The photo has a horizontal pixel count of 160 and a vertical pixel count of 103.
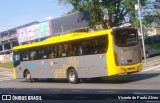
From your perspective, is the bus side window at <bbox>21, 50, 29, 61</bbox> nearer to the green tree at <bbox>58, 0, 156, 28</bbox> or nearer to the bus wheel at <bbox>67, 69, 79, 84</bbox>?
the bus wheel at <bbox>67, 69, 79, 84</bbox>

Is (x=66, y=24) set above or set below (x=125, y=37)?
above

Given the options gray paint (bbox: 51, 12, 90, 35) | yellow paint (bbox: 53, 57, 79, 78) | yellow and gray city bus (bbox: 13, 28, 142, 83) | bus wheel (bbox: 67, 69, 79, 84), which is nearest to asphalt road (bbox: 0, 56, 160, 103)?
bus wheel (bbox: 67, 69, 79, 84)

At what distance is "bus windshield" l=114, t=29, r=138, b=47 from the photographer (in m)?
19.7

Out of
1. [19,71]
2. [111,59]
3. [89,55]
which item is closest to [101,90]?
[111,59]

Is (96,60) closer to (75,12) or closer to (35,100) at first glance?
(35,100)

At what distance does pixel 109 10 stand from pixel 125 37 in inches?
1048

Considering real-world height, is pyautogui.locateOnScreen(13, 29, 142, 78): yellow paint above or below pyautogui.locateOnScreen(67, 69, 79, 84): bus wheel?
above

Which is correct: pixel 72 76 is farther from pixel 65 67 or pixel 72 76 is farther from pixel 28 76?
pixel 28 76

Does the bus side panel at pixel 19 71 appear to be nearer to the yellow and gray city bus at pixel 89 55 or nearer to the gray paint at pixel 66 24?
the yellow and gray city bus at pixel 89 55

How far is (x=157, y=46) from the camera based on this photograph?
160 ft

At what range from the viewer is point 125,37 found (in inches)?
788

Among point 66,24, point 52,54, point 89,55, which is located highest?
point 66,24

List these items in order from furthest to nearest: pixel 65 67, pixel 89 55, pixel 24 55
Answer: pixel 24 55 → pixel 65 67 → pixel 89 55

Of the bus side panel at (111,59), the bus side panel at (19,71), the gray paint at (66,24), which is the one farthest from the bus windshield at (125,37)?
the gray paint at (66,24)
